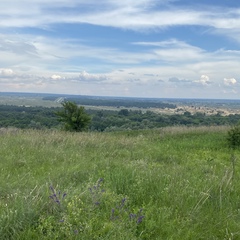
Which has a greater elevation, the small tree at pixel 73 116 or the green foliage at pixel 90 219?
the small tree at pixel 73 116

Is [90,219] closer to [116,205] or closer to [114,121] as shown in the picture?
[116,205]

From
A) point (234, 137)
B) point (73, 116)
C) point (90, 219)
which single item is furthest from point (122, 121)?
point (90, 219)

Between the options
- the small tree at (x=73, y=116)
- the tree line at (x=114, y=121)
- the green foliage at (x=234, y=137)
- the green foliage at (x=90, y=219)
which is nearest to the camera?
the green foliage at (x=90, y=219)

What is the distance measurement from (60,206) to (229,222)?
230 centimetres

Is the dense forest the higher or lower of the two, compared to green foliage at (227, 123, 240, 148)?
lower

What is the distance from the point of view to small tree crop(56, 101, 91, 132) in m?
18.8

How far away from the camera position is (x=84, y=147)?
9523mm

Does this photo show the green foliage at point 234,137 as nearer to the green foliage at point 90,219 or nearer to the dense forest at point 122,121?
the green foliage at point 90,219

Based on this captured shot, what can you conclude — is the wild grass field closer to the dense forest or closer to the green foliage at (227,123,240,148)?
the green foliage at (227,123,240,148)

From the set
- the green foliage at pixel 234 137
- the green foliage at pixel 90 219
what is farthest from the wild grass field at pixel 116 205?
the green foliage at pixel 234 137

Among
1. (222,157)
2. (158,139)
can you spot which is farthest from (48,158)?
(158,139)

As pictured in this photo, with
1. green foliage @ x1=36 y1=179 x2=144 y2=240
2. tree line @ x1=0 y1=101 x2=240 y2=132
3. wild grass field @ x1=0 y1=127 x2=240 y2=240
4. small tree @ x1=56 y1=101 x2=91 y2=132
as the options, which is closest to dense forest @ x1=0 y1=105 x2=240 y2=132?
tree line @ x1=0 y1=101 x2=240 y2=132

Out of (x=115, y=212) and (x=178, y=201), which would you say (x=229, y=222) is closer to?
(x=178, y=201)

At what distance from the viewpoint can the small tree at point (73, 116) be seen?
18.8 metres
